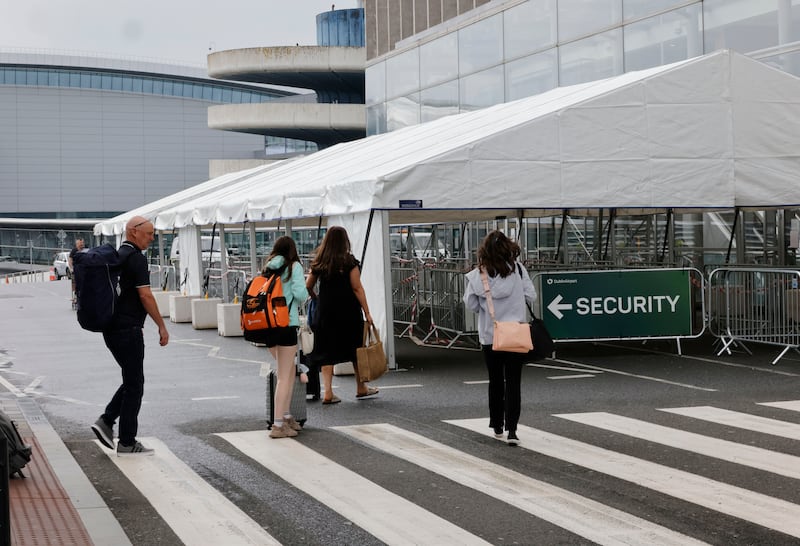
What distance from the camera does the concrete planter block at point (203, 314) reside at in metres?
23.4

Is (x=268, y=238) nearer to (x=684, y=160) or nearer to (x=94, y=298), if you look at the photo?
(x=684, y=160)

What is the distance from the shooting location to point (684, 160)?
1566cm

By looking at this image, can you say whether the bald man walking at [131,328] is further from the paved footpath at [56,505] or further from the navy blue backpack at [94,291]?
the paved footpath at [56,505]

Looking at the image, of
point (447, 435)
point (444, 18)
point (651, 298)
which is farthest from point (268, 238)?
point (447, 435)

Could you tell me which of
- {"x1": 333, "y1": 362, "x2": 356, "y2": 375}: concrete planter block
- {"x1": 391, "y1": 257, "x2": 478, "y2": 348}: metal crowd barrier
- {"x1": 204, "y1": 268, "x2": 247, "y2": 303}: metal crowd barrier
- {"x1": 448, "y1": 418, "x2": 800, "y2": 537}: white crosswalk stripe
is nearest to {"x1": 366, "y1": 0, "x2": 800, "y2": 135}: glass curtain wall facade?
{"x1": 391, "y1": 257, "x2": 478, "y2": 348}: metal crowd barrier

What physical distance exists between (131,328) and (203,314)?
1479 centimetres

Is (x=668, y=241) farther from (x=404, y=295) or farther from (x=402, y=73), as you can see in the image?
(x=402, y=73)

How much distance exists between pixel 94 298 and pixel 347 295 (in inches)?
142

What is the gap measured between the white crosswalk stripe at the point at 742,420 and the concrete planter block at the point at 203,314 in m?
14.0

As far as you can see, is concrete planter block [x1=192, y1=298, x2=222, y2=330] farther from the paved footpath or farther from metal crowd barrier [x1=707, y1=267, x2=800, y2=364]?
the paved footpath

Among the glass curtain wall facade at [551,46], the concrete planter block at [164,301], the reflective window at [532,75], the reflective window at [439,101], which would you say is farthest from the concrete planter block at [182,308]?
the reflective window at [439,101]

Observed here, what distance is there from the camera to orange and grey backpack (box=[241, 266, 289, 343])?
32.1ft

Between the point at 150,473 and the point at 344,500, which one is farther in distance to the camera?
the point at 150,473

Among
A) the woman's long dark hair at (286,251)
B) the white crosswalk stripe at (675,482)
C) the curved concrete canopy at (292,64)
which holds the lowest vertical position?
the white crosswalk stripe at (675,482)
